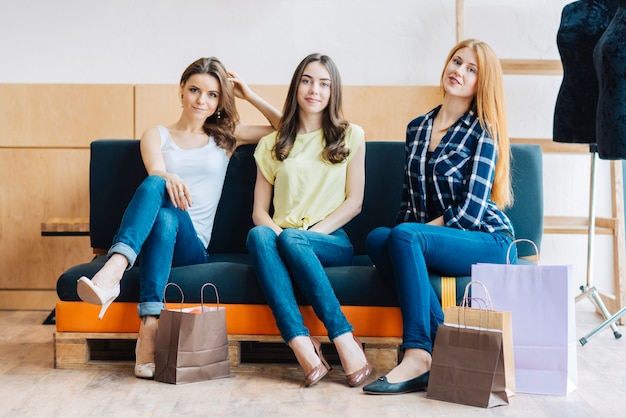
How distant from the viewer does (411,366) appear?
7.66 feet

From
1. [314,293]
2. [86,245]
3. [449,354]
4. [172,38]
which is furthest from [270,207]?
[172,38]

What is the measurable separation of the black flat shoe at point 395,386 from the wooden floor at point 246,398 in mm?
22

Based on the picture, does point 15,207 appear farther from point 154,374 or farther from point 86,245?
point 154,374

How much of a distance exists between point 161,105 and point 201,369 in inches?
73.6

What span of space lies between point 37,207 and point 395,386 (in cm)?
238

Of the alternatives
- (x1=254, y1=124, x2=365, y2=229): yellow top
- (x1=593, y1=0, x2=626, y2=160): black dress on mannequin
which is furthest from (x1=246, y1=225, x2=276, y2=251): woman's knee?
(x1=593, y1=0, x2=626, y2=160): black dress on mannequin

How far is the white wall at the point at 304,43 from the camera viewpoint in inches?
164

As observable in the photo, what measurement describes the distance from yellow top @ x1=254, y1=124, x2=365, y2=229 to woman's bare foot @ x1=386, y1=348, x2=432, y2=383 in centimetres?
66

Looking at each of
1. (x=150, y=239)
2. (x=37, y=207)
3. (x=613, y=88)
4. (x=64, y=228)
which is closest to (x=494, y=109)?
(x=613, y=88)

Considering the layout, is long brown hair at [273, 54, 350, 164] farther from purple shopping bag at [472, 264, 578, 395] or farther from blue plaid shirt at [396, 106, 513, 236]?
purple shopping bag at [472, 264, 578, 395]

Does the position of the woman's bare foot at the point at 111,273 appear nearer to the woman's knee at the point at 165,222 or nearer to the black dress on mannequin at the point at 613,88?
the woman's knee at the point at 165,222

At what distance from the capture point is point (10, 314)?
377 cm

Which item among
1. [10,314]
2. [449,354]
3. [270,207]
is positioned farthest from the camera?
[10,314]

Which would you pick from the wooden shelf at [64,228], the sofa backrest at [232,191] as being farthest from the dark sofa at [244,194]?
the wooden shelf at [64,228]
